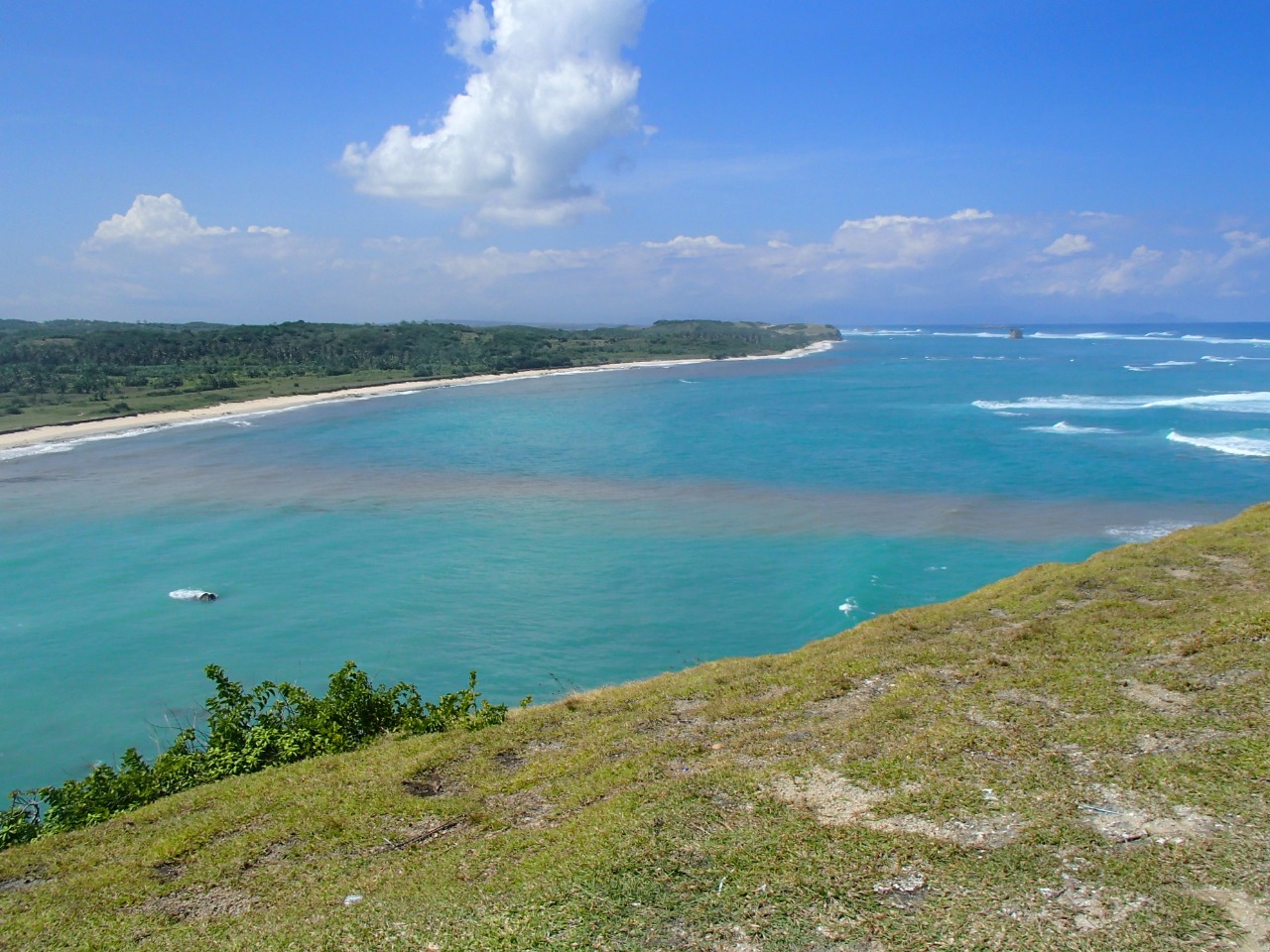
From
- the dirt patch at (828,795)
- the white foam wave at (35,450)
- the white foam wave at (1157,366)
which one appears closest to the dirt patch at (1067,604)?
the dirt patch at (828,795)

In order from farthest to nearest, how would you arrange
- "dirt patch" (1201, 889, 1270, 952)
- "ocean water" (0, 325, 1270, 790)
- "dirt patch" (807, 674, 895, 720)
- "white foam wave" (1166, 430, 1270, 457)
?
"white foam wave" (1166, 430, 1270, 457), "ocean water" (0, 325, 1270, 790), "dirt patch" (807, 674, 895, 720), "dirt patch" (1201, 889, 1270, 952)

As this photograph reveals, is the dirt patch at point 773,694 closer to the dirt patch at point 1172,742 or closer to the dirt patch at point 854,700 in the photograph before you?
the dirt patch at point 854,700

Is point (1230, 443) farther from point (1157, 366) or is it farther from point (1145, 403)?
point (1157, 366)

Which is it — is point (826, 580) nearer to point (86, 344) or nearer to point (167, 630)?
point (167, 630)

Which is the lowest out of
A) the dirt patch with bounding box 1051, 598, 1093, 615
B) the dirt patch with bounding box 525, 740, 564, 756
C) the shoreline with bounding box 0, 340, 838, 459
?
the dirt patch with bounding box 525, 740, 564, 756

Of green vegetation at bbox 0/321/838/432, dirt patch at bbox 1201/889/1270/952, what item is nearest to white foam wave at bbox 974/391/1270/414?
dirt patch at bbox 1201/889/1270/952

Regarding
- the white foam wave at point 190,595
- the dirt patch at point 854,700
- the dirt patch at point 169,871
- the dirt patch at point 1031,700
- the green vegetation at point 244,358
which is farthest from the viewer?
the green vegetation at point 244,358

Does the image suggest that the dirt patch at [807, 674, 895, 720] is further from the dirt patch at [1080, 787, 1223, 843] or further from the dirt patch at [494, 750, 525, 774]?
the dirt patch at [494, 750, 525, 774]

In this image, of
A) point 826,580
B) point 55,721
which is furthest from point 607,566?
point 55,721
